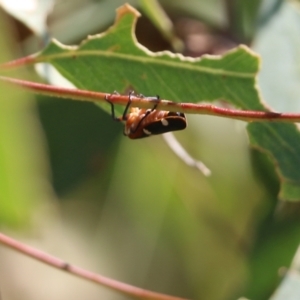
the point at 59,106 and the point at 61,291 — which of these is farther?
the point at 61,291

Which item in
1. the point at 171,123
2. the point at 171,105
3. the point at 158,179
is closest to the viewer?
the point at 171,105

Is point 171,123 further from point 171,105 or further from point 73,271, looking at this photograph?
point 73,271

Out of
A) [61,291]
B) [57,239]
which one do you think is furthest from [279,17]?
[61,291]

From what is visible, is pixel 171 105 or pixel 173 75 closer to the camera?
pixel 171 105

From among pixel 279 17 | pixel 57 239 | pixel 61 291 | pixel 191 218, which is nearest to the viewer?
pixel 279 17

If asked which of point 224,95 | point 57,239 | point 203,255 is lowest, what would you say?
point 57,239

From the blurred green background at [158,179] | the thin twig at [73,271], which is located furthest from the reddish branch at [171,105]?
the blurred green background at [158,179]

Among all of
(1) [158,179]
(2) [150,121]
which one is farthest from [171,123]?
(1) [158,179]

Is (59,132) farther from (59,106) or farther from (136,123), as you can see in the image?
(136,123)
